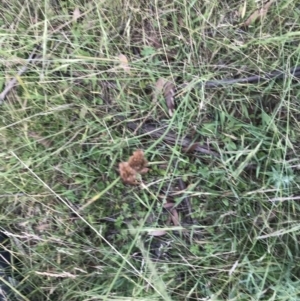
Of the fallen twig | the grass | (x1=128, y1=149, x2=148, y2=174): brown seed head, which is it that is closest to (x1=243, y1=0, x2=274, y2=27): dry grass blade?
the grass

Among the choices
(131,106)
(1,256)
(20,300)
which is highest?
(131,106)

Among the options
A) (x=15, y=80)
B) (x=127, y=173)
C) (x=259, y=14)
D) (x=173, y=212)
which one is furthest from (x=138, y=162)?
(x=259, y=14)

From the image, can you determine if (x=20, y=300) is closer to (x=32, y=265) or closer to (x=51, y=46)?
(x=32, y=265)

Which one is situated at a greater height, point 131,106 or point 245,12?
point 245,12

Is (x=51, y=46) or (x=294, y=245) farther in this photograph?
(x=51, y=46)

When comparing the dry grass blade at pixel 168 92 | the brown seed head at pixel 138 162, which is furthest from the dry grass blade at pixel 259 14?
the brown seed head at pixel 138 162

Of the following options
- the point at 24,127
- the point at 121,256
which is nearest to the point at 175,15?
the point at 24,127

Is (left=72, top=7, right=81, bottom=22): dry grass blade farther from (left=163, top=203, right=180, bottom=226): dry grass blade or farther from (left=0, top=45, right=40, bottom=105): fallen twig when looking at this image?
(left=163, top=203, right=180, bottom=226): dry grass blade
